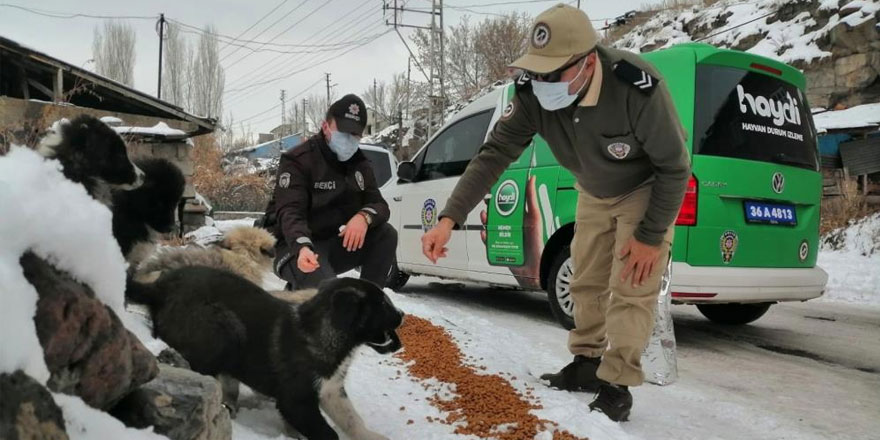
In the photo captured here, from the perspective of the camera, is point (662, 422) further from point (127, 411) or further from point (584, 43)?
point (127, 411)

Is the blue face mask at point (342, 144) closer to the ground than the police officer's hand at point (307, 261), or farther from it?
farther from it

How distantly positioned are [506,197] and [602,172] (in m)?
3.23

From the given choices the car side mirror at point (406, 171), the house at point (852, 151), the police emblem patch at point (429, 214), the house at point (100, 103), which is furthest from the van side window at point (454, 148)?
the house at point (852, 151)

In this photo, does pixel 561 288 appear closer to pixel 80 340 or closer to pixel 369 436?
pixel 369 436

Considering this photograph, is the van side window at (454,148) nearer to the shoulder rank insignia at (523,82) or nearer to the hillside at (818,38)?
the shoulder rank insignia at (523,82)

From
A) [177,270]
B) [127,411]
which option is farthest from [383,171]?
[127,411]

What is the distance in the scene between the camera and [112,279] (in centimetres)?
172

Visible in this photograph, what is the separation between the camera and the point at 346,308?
111 inches

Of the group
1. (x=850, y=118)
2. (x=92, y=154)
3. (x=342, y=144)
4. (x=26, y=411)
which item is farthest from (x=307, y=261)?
(x=850, y=118)

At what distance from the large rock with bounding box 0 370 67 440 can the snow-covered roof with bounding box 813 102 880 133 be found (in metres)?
19.9

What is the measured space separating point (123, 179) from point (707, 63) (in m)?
4.57

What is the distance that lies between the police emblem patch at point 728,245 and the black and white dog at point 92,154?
4506mm

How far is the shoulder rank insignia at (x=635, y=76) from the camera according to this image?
308 centimetres

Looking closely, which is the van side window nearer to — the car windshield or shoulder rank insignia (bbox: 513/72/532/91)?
the car windshield
